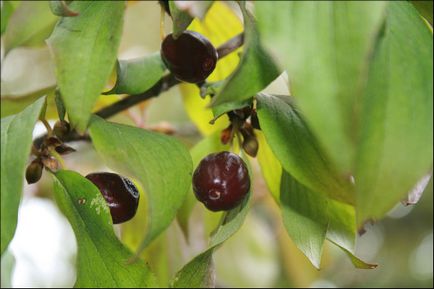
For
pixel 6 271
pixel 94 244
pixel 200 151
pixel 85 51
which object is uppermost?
pixel 85 51

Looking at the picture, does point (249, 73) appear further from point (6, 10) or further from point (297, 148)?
point (6, 10)

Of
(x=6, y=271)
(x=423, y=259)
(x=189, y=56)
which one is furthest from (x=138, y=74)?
(x=423, y=259)

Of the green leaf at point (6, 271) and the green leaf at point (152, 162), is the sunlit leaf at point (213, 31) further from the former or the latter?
the green leaf at point (152, 162)

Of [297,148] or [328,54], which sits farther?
[297,148]

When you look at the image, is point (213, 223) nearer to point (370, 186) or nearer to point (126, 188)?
point (126, 188)

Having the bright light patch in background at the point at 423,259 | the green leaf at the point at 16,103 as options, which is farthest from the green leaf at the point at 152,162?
the bright light patch in background at the point at 423,259

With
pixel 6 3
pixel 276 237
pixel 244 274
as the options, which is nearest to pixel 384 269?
pixel 276 237
